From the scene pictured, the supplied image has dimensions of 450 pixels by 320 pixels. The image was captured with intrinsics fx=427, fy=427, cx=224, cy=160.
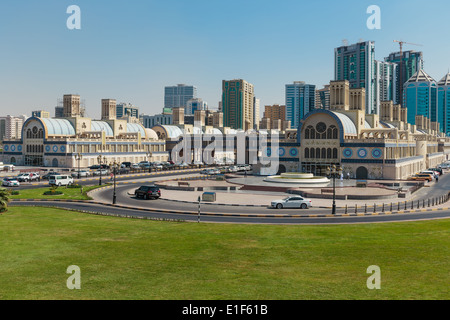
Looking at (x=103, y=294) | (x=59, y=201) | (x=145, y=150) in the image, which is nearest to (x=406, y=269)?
(x=103, y=294)

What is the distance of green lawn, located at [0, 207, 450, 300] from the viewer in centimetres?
1811

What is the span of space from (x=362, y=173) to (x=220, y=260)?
69815mm

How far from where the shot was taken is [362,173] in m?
87.2

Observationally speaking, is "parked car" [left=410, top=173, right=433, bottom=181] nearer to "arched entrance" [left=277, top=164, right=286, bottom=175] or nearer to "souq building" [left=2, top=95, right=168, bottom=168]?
"arched entrance" [left=277, top=164, right=286, bottom=175]

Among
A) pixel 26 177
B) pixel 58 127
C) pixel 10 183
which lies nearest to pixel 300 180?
pixel 10 183

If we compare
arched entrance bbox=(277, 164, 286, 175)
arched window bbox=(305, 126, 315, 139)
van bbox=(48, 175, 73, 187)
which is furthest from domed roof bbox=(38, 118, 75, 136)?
arched window bbox=(305, 126, 315, 139)

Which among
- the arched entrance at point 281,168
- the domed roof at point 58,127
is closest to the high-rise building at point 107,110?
the domed roof at point 58,127

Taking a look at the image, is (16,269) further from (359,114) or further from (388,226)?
(359,114)

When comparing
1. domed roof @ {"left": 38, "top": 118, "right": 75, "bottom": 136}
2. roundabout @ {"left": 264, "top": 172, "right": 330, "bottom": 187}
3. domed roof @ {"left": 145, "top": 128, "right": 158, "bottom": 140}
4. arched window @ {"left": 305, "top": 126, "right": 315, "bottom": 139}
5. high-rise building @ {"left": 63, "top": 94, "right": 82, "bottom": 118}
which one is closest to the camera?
roundabout @ {"left": 264, "top": 172, "right": 330, "bottom": 187}

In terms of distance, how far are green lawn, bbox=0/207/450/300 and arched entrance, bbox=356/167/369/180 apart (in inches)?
2053

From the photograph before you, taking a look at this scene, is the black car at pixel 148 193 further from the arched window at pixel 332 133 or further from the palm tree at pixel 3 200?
the arched window at pixel 332 133

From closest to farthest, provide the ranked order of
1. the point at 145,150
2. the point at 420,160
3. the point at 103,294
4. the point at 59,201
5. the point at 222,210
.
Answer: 1. the point at 103,294
2. the point at 222,210
3. the point at 59,201
4. the point at 420,160
5. the point at 145,150
